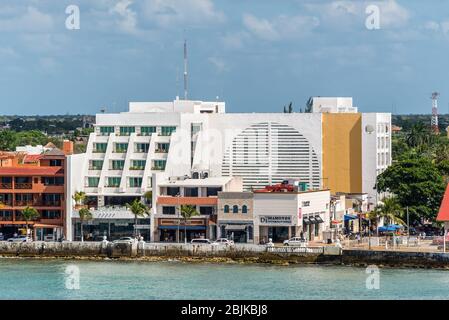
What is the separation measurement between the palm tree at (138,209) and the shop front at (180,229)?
0.65 m

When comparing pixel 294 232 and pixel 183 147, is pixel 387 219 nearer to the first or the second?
pixel 294 232

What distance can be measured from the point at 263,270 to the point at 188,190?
8889mm

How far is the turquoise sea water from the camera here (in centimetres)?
3362

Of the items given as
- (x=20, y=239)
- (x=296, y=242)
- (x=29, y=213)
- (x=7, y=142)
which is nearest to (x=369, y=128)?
(x=296, y=242)

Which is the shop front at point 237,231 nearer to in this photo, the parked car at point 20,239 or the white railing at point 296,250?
the white railing at point 296,250

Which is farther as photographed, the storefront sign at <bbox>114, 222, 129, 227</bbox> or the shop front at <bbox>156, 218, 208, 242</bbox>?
the storefront sign at <bbox>114, 222, 129, 227</bbox>

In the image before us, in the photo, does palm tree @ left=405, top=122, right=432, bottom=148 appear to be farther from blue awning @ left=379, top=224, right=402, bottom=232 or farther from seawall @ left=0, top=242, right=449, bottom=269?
seawall @ left=0, top=242, right=449, bottom=269

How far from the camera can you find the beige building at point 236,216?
47438mm

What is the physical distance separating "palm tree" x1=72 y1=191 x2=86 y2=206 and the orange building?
58cm

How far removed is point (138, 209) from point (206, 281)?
1127 centimetres

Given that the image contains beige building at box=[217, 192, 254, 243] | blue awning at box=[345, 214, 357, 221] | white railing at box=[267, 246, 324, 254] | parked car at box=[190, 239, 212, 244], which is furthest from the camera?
blue awning at box=[345, 214, 357, 221]

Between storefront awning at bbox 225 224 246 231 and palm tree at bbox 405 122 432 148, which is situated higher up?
palm tree at bbox 405 122 432 148

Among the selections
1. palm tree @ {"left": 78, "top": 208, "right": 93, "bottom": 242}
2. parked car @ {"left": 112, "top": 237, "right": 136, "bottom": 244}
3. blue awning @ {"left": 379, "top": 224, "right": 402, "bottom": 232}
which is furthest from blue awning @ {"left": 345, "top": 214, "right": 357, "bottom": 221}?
palm tree @ {"left": 78, "top": 208, "right": 93, "bottom": 242}
